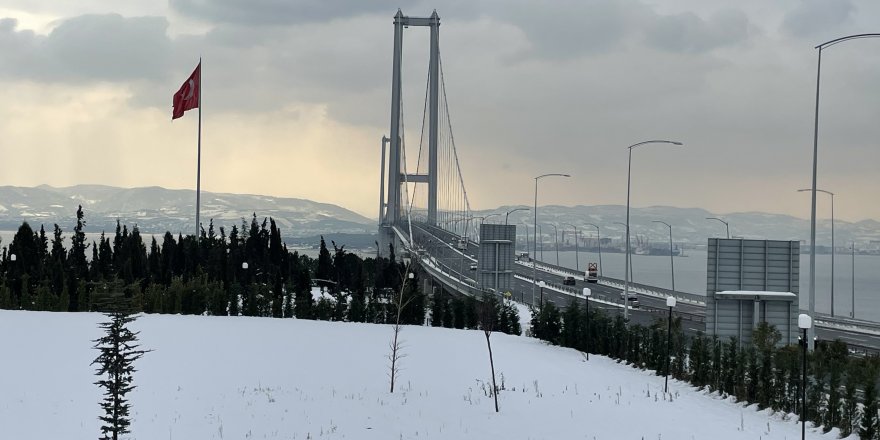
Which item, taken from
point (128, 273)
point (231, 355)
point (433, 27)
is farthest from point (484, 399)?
point (433, 27)

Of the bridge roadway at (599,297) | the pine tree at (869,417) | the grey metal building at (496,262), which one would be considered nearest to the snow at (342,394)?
the pine tree at (869,417)

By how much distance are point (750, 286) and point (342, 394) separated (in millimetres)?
13032

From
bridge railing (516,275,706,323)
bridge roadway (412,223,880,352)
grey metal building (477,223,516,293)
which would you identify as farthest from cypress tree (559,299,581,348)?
A: grey metal building (477,223,516,293)

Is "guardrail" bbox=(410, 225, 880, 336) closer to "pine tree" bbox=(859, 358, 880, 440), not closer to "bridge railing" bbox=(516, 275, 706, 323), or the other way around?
"bridge railing" bbox=(516, 275, 706, 323)

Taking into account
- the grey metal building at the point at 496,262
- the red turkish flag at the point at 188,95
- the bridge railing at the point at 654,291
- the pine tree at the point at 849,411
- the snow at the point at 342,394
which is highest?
the red turkish flag at the point at 188,95

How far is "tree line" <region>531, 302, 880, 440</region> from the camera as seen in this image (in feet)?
59.5

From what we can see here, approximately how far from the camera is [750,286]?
26203mm

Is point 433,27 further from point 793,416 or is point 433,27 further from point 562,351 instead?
point 793,416

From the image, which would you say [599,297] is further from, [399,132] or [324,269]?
[399,132]

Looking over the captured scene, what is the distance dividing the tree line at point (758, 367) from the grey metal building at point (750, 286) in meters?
0.63

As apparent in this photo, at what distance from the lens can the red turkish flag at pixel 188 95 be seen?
170 feet

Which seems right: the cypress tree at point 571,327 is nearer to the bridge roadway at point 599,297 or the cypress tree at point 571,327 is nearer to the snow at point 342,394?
the snow at point 342,394

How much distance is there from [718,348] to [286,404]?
1155 centimetres

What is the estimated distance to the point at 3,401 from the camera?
771 inches
